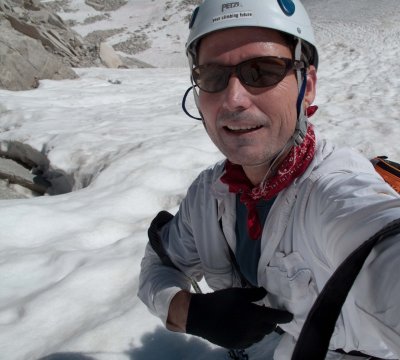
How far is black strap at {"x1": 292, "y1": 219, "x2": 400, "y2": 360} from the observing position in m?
0.80

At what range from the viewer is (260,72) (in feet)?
4.50

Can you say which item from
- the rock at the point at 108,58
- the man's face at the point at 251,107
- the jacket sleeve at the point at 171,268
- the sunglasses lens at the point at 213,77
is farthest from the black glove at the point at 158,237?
the rock at the point at 108,58

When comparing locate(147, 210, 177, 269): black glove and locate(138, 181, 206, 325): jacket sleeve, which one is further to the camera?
locate(147, 210, 177, 269): black glove

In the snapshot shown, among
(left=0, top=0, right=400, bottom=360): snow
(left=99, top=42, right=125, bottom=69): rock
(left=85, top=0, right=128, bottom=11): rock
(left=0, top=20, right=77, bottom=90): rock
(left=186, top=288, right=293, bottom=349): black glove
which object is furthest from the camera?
(left=85, top=0, right=128, bottom=11): rock

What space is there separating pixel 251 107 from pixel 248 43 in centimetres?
26

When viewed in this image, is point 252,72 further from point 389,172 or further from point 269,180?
point 389,172

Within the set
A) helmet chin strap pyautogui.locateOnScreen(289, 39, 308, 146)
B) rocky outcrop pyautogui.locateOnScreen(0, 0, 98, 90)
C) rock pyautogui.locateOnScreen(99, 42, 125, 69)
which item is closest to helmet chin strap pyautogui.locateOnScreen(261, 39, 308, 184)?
helmet chin strap pyautogui.locateOnScreen(289, 39, 308, 146)

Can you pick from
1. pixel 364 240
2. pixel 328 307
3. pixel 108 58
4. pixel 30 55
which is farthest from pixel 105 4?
pixel 328 307

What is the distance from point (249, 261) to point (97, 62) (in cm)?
1518

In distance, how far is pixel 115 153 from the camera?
199 inches

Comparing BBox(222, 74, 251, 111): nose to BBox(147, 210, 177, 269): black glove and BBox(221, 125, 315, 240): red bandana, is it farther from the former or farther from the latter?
BBox(147, 210, 177, 269): black glove

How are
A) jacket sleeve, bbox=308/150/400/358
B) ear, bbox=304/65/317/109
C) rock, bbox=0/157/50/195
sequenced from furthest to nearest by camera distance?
A: rock, bbox=0/157/50/195, ear, bbox=304/65/317/109, jacket sleeve, bbox=308/150/400/358

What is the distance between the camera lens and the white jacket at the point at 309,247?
831 millimetres

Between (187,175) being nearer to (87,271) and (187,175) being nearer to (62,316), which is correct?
(87,271)
